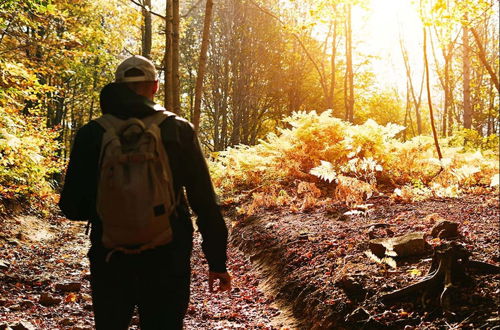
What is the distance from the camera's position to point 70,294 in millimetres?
5309

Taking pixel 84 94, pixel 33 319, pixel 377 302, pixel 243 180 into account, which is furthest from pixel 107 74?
pixel 377 302

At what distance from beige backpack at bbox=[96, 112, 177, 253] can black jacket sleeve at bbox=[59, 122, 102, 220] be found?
128 millimetres

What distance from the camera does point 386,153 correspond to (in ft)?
31.0

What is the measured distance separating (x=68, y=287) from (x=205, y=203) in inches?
165

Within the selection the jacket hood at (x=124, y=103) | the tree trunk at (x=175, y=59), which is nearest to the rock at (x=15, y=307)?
the jacket hood at (x=124, y=103)

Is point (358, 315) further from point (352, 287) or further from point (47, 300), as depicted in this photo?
point (47, 300)

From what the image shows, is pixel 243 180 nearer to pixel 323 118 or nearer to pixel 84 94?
pixel 323 118

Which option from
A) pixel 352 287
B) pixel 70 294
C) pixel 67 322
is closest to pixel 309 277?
pixel 352 287

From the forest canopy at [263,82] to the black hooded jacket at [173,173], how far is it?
486 cm

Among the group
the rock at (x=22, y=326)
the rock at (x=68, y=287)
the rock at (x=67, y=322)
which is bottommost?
the rock at (x=67, y=322)

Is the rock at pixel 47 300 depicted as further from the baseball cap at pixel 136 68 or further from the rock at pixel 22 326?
the baseball cap at pixel 136 68

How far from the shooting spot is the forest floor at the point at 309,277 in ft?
11.0

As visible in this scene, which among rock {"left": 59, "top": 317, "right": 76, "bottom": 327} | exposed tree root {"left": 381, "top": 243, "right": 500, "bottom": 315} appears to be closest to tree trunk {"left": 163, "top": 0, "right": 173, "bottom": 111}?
rock {"left": 59, "top": 317, "right": 76, "bottom": 327}

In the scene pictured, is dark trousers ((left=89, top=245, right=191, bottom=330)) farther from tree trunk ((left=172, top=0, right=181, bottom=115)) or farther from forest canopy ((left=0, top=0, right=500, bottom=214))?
tree trunk ((left=172, top=0, right=181, bottom=115))
